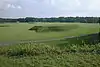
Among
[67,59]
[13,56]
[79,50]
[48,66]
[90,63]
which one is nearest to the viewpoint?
[48,66]

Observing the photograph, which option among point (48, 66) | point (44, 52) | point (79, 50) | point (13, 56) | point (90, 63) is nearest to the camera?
point (48, 66)

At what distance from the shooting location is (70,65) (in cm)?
2269

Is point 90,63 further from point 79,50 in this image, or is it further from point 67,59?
point 79,50

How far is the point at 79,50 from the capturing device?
32.9 meters

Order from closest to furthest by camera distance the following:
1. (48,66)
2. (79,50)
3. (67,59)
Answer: (48,66) → (67,59) → (79,50)

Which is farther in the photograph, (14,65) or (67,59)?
(67,59)

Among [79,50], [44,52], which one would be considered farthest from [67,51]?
[44,52]

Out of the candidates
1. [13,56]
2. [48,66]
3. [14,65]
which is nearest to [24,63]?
[14,65]

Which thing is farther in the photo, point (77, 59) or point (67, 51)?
point (67, 51)

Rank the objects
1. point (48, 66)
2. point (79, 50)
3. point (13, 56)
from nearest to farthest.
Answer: point (48, 66)
point (13, 56)
point (79, 50)

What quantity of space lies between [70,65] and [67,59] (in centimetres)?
277

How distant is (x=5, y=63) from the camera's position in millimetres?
22734

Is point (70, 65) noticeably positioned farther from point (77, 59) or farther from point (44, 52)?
point (44, 52)

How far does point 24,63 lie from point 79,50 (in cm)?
1276
